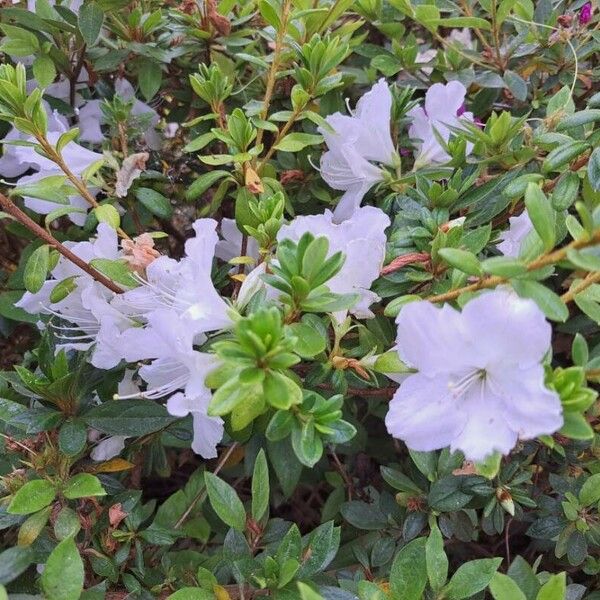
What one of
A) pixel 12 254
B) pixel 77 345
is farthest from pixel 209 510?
pixel 12 254

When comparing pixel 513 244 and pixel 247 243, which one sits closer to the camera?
pixel 513 244

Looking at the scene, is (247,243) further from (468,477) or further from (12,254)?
(12,254)

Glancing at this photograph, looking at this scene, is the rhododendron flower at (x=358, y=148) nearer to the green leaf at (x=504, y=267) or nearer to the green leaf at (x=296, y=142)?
the green leaf at (x=296, y=142)

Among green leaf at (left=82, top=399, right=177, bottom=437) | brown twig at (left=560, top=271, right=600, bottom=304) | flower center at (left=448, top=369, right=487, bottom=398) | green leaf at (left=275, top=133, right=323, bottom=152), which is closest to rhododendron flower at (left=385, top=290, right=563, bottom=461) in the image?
flower center at (left=448, top=369, right=487, bottom=398)

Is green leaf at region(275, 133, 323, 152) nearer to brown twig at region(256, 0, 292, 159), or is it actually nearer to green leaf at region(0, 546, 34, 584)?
brown twig at region(256, 0, 292, 159)

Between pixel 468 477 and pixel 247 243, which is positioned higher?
pixel 247 243

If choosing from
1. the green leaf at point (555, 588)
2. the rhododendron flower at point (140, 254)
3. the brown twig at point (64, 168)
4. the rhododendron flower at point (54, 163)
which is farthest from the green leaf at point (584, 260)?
the rhododendron flower at point (54, 163)

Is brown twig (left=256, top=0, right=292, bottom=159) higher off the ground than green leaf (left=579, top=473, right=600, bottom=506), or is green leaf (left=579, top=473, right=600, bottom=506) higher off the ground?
brown twig (left=256, top=0, right=292, bottom=159)
